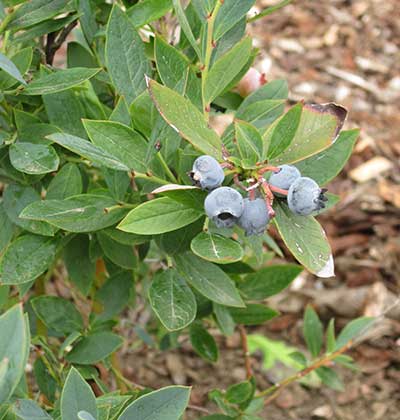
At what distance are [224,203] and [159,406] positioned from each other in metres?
0.22

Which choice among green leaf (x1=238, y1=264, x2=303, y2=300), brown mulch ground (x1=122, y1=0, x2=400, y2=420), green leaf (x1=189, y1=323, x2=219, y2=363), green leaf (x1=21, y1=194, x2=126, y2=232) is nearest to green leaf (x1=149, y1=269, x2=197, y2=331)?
green leaf (x1=21, y1=194, x2=126, y2=232)

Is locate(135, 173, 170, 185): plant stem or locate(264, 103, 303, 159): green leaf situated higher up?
locate(264, 103, 303, 159): green leaf

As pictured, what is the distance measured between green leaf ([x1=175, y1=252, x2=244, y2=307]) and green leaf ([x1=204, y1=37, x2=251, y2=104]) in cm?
24

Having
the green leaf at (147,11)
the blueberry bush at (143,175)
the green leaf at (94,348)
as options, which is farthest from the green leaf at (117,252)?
the green leaf at (147,11)

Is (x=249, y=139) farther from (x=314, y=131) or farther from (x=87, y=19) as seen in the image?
(x=87, y=19)

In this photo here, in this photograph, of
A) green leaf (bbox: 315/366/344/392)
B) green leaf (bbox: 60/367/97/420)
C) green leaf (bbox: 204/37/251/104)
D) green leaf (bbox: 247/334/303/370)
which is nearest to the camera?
green leaf (bbox: 60/367/97/420)

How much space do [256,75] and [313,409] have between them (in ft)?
4.20

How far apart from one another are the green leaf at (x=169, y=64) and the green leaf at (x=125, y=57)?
0.14ft

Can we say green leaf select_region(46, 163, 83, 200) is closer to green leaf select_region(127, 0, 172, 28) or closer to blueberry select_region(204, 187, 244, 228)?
green leaf select_region(127, 0, 172, 28)

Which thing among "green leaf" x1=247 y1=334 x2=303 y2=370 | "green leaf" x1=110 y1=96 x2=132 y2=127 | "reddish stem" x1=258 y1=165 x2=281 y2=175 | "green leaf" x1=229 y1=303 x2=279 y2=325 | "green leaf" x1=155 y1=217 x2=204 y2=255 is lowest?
"green leaf" x1=247 y1=334 x2=303 y2=370

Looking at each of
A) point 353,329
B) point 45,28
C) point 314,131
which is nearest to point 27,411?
point 314,131

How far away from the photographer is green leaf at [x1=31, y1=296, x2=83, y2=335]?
121 centimetres

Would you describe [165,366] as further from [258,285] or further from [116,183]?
A: [116,183]

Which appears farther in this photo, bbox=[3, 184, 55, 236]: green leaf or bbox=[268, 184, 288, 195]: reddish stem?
bbox=[3, 184, 55, 236]: green leaf
